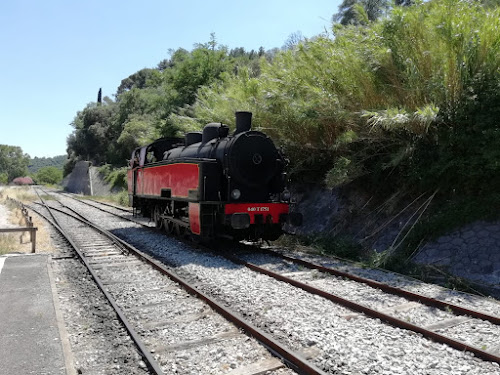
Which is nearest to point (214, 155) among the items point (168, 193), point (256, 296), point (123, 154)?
point (168, 193)

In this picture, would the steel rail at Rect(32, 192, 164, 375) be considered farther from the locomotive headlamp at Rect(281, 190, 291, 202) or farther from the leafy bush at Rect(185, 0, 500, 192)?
the leafy bush at Rect(185, 0, 500, 192)

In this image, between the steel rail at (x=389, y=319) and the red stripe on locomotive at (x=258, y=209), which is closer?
the steel rail at (x=389, y=319)

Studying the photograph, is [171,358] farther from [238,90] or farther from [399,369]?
[238,90]

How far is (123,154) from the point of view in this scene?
44125 mm

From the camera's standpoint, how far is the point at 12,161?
103m

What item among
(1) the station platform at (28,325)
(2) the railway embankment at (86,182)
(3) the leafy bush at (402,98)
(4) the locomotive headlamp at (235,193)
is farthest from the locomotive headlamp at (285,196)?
(2) the railway embankment at (86,182)

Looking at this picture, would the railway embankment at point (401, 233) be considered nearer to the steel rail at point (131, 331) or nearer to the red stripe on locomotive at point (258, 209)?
the red stripe on locomotive at point (258, 209)

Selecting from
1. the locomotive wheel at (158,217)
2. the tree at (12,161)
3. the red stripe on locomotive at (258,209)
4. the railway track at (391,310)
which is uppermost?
the tree at (12,161)

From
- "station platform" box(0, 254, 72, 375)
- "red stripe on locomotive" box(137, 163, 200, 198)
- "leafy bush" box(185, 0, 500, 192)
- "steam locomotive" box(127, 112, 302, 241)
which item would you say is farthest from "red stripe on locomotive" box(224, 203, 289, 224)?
"station platform" box(0, 254, 72, 375)

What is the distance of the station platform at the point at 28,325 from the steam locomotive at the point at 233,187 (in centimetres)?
345

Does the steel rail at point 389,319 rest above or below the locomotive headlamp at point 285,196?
below

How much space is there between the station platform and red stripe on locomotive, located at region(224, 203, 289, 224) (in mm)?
3779

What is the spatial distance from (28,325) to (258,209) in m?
5.34

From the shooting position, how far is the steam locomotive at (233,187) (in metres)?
9.06
